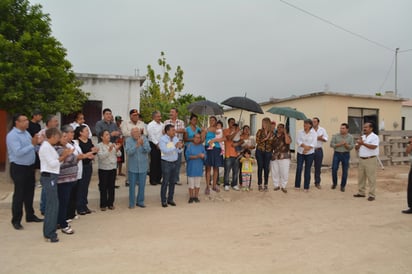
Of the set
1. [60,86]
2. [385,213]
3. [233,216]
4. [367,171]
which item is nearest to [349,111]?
[367,171]

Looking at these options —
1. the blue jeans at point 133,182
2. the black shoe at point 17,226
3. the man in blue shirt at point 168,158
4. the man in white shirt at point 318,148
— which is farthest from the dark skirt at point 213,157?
the black shoe at point 17,226

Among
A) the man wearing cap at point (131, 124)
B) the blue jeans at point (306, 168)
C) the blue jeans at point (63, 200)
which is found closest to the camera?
the blue jeans at point (63, 200)

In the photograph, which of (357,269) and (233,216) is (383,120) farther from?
(357,269)

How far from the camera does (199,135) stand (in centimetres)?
766

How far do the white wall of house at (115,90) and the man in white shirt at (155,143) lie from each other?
11.4 ft

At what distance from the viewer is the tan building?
50.9 ft

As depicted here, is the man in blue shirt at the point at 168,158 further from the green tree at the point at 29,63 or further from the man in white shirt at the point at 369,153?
the man in white shirt at the point at 369,153

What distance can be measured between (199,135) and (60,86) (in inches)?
167

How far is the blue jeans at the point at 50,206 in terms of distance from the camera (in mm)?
4738

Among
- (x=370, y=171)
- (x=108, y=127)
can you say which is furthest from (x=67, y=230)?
(x=370, y=171)

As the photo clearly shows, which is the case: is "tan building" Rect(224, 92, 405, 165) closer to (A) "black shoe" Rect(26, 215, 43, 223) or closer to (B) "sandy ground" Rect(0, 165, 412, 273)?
(B) "sandy ground" Rect(0, 165, 412, 273)

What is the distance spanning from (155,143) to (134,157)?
146 cm

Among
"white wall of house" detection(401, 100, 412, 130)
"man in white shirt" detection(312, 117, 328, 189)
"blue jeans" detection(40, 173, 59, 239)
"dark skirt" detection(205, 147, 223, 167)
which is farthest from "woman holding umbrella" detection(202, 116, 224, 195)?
"white wall of house" detection(401, 100, 412, 130)

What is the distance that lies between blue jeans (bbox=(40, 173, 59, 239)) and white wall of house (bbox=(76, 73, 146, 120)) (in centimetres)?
715
